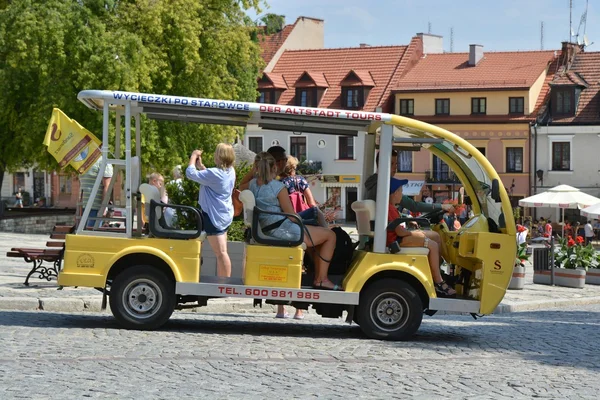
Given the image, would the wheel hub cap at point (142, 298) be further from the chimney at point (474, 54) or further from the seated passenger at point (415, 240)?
the chimney at point (474, 54)

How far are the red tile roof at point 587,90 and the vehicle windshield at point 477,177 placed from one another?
52.9 m

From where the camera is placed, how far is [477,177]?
43.9ft

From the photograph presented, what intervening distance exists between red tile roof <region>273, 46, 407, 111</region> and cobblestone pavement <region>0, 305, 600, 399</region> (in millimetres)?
57604

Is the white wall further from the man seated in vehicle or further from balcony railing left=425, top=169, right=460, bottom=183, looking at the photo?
the man seated in vehicle

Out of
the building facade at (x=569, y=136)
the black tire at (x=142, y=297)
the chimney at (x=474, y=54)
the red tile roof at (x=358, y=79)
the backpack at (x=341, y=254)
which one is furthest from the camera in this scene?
the red tile roof at (x=358, y=79)

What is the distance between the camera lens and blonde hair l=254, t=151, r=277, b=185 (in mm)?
12461

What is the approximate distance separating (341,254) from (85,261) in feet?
9.02

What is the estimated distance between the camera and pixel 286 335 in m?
12.5

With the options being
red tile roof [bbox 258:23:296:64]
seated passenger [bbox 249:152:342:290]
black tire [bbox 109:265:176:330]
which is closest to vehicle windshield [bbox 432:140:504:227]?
seated passenger [bbox 249:152:342:290]

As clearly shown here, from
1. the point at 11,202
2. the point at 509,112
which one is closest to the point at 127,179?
the point at 509,112

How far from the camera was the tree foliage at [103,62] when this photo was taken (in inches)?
1575

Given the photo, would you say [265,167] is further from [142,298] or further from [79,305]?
[79,305]

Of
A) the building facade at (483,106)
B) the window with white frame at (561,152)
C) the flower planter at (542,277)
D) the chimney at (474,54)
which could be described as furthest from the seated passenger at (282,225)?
the chimney at (474,54)

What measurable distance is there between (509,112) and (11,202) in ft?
124
